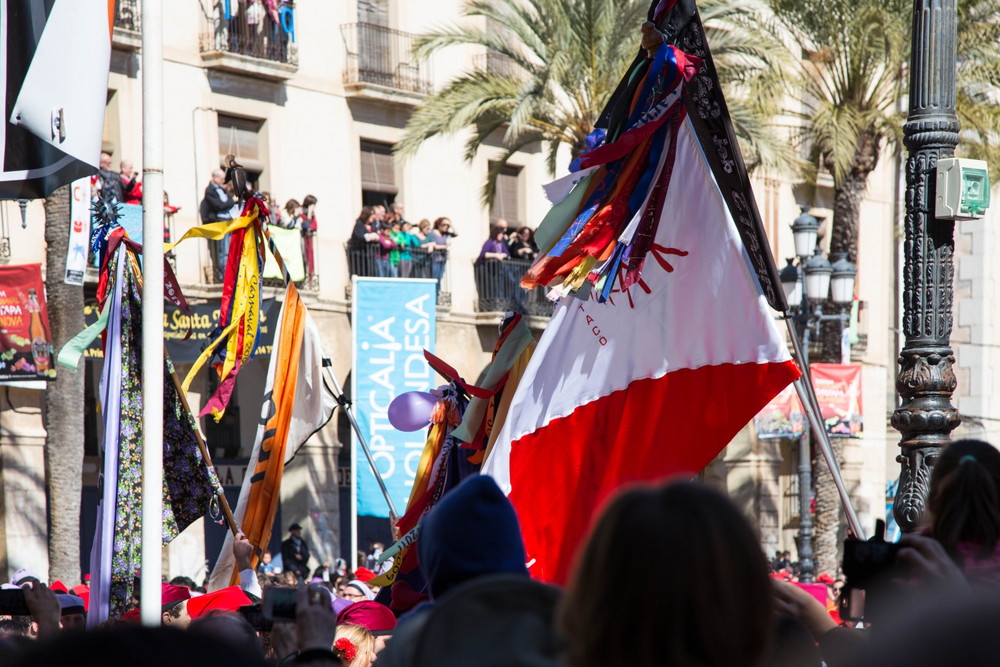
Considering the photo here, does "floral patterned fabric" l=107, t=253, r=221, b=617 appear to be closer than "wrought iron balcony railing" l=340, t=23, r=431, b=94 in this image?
Yes

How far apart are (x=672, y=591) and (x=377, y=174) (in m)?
23.1

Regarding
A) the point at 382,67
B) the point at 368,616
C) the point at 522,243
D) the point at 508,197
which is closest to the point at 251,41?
the point at 382,67

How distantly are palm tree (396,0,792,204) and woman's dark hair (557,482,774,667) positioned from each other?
17.5 m

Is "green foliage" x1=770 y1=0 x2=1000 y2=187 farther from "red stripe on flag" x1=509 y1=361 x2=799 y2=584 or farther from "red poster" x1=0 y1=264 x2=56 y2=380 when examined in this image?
"red stripe on flag" x1=509 y1=361 x2=799 y2=584

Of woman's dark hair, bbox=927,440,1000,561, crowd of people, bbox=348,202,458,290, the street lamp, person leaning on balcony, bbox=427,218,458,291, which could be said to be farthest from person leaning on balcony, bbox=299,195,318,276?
woman's dark hair, bbox=927,440,1000,561

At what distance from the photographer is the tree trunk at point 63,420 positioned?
46.0 feet

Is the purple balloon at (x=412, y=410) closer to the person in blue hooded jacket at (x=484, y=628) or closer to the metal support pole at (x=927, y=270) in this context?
the metal support pole at (x=927, y=270)

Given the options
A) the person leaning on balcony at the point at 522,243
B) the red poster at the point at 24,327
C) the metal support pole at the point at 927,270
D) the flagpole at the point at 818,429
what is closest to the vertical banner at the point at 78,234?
the red poster at the point at 24,327

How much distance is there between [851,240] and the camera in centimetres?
2134

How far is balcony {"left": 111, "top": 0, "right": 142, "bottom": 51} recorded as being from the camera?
20141mm

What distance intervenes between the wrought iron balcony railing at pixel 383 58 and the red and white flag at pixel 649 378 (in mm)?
18117

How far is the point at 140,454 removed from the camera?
8.02 meters

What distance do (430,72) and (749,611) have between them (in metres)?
23.5

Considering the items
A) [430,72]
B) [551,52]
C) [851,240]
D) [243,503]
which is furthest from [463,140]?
[243,503]
